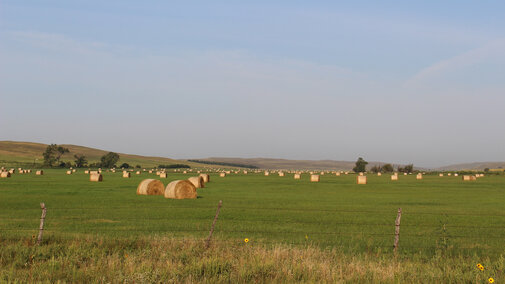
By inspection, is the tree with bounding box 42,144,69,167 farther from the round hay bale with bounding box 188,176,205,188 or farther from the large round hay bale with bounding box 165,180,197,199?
the large round hay bale with bounding box 165,180,197,199

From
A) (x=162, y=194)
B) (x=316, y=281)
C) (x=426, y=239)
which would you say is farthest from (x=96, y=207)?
(x=316, y=281)

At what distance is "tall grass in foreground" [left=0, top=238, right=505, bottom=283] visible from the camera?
930 cm

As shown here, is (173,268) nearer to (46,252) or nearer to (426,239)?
(46,252)

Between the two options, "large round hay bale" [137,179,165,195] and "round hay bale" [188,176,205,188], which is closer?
"large round hay bale" [137,179,165,195]

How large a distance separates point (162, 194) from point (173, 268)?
26634 mm

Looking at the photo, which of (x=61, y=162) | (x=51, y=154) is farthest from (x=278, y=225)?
(x=61, y=162)

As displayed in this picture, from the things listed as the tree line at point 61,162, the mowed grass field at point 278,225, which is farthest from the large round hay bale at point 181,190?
the tree line at point 61,162

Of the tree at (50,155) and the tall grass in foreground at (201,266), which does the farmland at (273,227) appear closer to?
the tall grass in foreground at (201,266)

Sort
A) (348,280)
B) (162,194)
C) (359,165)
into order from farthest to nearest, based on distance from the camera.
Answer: (359,165) < (162,194) < (348,280)

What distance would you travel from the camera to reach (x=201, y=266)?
9.91 m

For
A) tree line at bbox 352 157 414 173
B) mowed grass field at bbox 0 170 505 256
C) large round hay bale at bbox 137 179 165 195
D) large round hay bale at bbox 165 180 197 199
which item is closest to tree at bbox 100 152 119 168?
tree line at bbox 352 157 414 173

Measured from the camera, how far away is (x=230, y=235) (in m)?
15.8

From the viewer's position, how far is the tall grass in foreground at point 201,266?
9297mm

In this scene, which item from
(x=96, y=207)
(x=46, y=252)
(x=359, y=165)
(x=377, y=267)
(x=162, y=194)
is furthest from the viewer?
(x=359, y=165)
